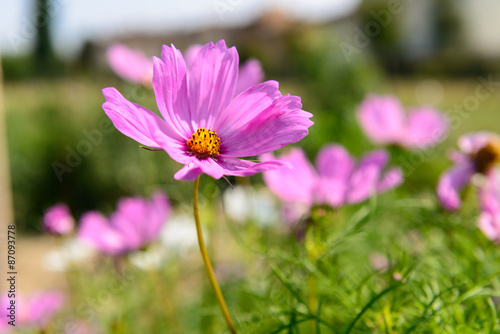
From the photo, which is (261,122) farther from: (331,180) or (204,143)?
(331,180)

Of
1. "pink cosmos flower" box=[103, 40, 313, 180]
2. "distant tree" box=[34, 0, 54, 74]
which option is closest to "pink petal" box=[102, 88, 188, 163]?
"pink cosmos flower" box=[103, 40, 313, 180]

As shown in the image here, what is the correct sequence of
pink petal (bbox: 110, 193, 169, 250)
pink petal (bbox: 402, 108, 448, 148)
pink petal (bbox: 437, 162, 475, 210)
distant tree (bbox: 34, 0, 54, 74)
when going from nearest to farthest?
pink petal (bbox: 437, 162, 475, 210), pink petal (bbox: 110, 193, 169, 250), pink petal (bbox: 402, 108, 448, 148), distant tree (bbox: 34, 0, 54, 74)

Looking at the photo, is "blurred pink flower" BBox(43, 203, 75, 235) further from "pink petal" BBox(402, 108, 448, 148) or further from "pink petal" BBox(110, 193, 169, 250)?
"pink petal" BBox(402, 108, 448, 148)

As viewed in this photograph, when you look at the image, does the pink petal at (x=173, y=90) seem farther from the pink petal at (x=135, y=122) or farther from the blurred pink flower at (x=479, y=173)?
the blurred pink flower at (x=479, y=173)

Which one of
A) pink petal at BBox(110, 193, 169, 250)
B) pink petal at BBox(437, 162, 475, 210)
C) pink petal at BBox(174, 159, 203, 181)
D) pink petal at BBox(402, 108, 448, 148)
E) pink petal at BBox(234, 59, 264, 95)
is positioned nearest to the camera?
pink petal at BBox(174, 159, 203, 181)

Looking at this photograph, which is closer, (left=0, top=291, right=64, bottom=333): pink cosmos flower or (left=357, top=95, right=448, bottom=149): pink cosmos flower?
(left=0, top=291, right=64, bottom=333): pink cosmos flower

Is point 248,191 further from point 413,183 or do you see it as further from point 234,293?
point 413,183

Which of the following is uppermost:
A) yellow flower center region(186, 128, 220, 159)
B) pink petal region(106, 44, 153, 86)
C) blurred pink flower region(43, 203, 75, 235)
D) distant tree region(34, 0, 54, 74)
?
distant tree region(34, 0, 54, 74)

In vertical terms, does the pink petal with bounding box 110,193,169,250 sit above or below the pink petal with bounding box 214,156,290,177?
below

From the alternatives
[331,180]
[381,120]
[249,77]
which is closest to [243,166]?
[249,77]
